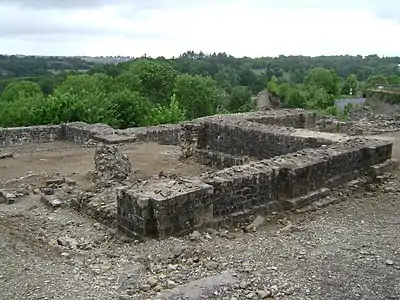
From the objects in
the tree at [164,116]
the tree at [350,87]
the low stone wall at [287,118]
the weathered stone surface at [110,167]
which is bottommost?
the tree at [350,87]

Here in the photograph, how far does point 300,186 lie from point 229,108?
5215 centimetres

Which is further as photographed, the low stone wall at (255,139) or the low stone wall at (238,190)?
the low stone wall at (255,139)

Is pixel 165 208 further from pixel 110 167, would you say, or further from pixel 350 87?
pixel 350 87

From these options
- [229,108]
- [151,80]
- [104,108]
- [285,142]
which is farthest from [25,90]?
[285,142]

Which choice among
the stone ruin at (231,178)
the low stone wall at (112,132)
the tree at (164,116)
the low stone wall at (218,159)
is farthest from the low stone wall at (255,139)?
the tree at (164,116)

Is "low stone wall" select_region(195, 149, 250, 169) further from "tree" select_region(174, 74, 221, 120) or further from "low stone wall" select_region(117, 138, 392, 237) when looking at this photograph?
"tree" select_region(174, 74, 221, 120)

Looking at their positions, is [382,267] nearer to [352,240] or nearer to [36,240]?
[352,240]

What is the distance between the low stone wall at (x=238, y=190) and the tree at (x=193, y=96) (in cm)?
3279

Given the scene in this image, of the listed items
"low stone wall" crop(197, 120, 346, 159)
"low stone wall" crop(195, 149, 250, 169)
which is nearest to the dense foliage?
"low stone wall" crop(195, 149, 250, 169)

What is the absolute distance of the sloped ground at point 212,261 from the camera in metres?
6.07

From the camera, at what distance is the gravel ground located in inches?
239

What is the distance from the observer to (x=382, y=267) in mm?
6820

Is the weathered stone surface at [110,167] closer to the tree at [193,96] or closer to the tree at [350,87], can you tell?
the tree at [193,96]

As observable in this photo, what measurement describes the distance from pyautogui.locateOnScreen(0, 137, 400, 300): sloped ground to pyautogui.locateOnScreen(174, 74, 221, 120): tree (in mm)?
34902
